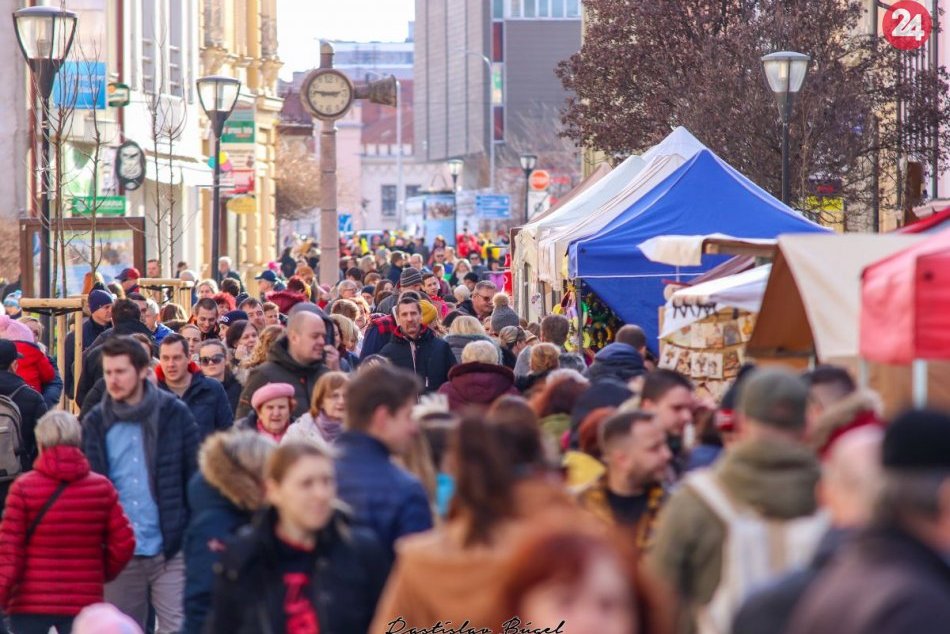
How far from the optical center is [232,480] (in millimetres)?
7211

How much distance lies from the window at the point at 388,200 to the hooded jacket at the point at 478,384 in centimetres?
15452

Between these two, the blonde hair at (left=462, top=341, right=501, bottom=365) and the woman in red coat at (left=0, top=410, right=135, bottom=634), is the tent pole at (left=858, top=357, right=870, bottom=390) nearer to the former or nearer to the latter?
the blonde hair at (left=462, top=341, right=501, bottom=365)

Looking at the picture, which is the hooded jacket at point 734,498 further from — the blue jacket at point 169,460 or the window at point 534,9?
the window at point 534,9

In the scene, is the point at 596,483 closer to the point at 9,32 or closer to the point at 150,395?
the point at 150,395

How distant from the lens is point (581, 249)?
1647cm

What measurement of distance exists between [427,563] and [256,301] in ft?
42.5

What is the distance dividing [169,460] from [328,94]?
19752 mm

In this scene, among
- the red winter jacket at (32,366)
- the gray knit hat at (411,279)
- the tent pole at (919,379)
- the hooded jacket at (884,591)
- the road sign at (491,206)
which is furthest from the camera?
the road sign at (491,206)

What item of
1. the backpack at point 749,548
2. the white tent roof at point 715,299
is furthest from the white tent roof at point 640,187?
the backpack at point 749,548

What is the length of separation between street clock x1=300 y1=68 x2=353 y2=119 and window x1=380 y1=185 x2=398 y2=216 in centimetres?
13676

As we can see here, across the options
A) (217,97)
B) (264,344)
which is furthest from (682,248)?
(217,97)

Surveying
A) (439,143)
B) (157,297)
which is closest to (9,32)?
(157,297)

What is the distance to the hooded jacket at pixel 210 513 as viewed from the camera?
284 inches

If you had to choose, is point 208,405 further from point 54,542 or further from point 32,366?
point 32,366
